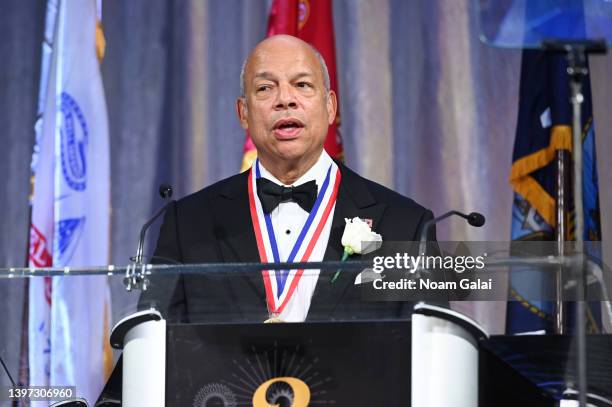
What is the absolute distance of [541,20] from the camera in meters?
2.12

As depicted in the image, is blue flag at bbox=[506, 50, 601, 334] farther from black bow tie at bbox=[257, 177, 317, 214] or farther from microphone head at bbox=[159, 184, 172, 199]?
microphone head at bbox=[159, 184, 172, 199]

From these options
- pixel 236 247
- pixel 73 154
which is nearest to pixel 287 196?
pixel 236 247

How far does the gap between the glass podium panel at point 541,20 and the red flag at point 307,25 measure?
88.6 inches

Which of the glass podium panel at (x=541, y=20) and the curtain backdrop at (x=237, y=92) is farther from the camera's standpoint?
the curtain backdrop at (x=237, y=92)

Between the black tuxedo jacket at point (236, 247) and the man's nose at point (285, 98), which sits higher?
the man's nose at point (285, 98)

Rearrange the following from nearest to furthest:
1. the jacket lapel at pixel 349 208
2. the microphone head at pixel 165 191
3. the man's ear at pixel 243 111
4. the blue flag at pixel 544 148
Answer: the microphone head at pixel 165 191
the jacket lapel at pixel 349 208
the man's ear at pixel 243 111
the blue flag at pixel 544 148

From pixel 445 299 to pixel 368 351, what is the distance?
0.71ft

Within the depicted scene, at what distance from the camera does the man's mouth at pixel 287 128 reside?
3059 millimetres

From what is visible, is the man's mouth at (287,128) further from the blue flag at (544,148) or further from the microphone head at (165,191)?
the blue flag at (544,148)

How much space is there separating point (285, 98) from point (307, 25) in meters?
1.47

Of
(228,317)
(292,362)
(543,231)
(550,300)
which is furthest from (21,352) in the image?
(543,231)

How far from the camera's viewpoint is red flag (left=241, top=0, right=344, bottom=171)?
14.5 ft

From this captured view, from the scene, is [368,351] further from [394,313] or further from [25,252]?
[25,252]

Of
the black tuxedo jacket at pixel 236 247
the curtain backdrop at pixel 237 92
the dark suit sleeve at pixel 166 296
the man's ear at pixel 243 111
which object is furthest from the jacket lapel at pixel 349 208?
the curtain backdrop at pixel 237 92
